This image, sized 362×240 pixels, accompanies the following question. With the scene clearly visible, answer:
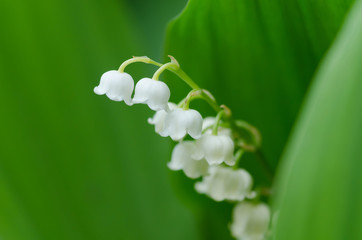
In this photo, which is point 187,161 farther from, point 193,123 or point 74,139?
point 74,139

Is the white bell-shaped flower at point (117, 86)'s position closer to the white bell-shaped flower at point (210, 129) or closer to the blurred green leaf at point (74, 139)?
the white bell-shaped flower at point (210, 129)

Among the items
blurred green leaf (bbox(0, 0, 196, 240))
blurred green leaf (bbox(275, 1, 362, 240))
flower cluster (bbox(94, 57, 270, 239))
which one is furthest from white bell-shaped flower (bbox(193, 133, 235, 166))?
blurred green leaf (bbox(0, 0, 196, 240))

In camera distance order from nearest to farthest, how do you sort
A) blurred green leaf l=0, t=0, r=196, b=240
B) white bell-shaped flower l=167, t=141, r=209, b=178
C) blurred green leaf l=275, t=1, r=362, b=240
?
blurred green leaf l=275, t=1, r=362, b=240
white bell-shaped flower l=167, t=141, r=209, b=178
blurred green leaf l=0, t=0, r=196, b=240

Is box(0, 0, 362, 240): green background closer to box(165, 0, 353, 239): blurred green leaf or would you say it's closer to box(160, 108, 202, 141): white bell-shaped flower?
box(165, 0, 353, 239): blurred green leaf

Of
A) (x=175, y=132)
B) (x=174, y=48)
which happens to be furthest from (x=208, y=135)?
(x=174, y=48)

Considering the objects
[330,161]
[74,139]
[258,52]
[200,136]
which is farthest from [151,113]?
[330,161]

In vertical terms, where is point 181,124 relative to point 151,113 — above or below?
above

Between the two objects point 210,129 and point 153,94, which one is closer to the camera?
point 153,94
